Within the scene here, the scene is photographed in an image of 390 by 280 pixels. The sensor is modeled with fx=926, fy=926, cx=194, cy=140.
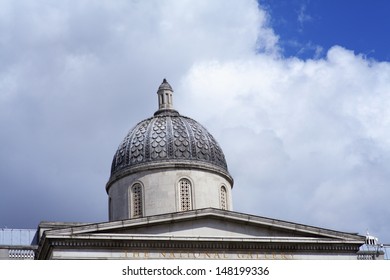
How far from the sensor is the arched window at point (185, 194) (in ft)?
147

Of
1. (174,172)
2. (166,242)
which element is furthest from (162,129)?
(166,242)

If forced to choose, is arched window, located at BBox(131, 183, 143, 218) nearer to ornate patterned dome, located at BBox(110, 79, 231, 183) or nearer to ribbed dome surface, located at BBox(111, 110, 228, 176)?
ornate patterned dome, located at BBox(110, 79, 231, 183)

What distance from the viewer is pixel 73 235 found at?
38344 mm

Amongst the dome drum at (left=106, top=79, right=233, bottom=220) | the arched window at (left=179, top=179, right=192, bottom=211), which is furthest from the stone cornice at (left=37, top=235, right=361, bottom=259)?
the arched window at (left=179, top=179, right=192, bottom=211)

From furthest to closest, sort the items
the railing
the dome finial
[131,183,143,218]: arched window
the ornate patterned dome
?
the dome finial → the railing → the ornate patterned dome → [131,183,143,218]: arched window

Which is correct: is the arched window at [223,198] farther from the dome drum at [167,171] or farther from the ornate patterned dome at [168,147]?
the ornate patterned dome at [168,147]

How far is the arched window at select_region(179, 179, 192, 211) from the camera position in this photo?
4491cm

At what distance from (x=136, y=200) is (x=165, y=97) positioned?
22.5 feet

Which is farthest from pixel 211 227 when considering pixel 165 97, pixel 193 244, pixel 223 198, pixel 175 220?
pixel 165 97

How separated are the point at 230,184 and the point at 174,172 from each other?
3.76 metres

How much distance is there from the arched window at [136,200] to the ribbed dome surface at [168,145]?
1117 millimetres

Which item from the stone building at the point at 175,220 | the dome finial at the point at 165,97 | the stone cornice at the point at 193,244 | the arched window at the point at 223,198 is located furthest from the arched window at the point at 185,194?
the dome finial at the point at 165,97
